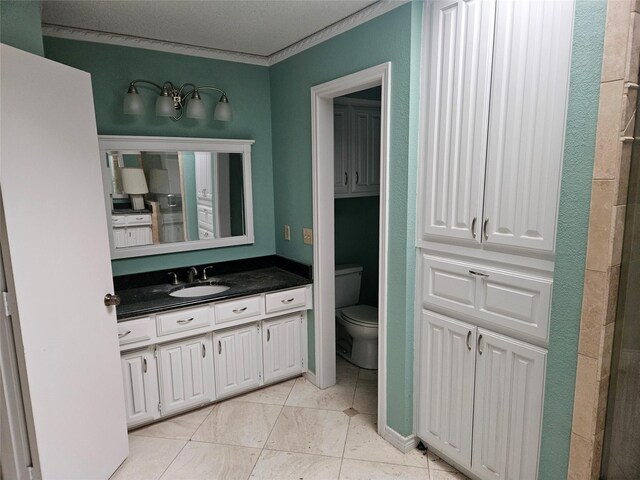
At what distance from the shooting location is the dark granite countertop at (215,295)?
2.34 m

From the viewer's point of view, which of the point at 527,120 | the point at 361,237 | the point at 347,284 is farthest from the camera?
the point at 361,237

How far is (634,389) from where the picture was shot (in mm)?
1403

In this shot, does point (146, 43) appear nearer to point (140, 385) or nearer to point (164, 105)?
point (164, 105)

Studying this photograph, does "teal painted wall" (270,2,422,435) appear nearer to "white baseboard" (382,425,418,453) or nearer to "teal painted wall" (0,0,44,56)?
"white baseboard" (382,425,418,453)

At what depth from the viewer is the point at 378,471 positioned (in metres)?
2.12

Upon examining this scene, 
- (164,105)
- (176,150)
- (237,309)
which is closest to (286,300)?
(237,309)

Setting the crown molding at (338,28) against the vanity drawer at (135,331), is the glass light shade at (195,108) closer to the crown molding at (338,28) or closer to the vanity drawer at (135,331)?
the crown molding at (338,28)

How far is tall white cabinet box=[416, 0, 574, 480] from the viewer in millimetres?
Answer: 1536

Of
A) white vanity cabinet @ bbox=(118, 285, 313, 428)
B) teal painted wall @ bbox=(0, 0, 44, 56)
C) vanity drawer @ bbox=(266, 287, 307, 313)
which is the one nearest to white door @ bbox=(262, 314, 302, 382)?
white vanity cabinet @ bbox=(118, 285, 313, 428)

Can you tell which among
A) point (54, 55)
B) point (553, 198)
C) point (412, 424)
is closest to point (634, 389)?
point (553, 198)

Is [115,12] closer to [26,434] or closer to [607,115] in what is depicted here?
[26,434]

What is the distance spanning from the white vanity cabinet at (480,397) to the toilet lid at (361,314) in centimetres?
102

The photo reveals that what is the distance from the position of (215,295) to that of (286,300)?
496mm

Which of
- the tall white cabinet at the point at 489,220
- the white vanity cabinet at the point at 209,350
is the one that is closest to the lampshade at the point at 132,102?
the white vanity cabinet at the point at 209,350
